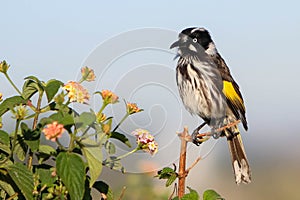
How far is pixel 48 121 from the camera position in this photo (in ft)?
6.82

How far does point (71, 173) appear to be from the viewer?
2.01 m

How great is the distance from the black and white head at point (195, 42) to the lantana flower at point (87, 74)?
2744 millimetres

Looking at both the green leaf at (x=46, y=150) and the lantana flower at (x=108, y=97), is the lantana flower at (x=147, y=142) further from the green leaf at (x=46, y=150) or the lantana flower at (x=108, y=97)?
the green leaf at (x=46, y=150)

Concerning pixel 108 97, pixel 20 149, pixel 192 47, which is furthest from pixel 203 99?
pixel 20 149

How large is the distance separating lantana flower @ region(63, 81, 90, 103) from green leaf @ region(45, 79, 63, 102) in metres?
0.04

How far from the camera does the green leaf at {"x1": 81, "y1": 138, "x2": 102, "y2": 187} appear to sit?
209 centimetres

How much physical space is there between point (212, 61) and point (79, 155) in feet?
11.2

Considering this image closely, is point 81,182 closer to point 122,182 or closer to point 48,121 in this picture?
point 48,121

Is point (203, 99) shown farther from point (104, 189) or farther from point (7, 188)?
point (7, 188)

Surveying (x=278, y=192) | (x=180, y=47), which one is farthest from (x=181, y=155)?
(x=278, y=192)

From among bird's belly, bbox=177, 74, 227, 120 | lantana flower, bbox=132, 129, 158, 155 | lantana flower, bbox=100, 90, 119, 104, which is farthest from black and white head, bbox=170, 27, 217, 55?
lantana flower, bbox=100, 90, 119, 104

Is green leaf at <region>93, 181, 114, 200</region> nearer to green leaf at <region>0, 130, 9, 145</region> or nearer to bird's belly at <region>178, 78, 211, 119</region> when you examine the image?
green leaf at <region>0, 130, 9, 145</region>

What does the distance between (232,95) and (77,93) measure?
136 inches

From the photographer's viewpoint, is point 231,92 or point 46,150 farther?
point 231,92
